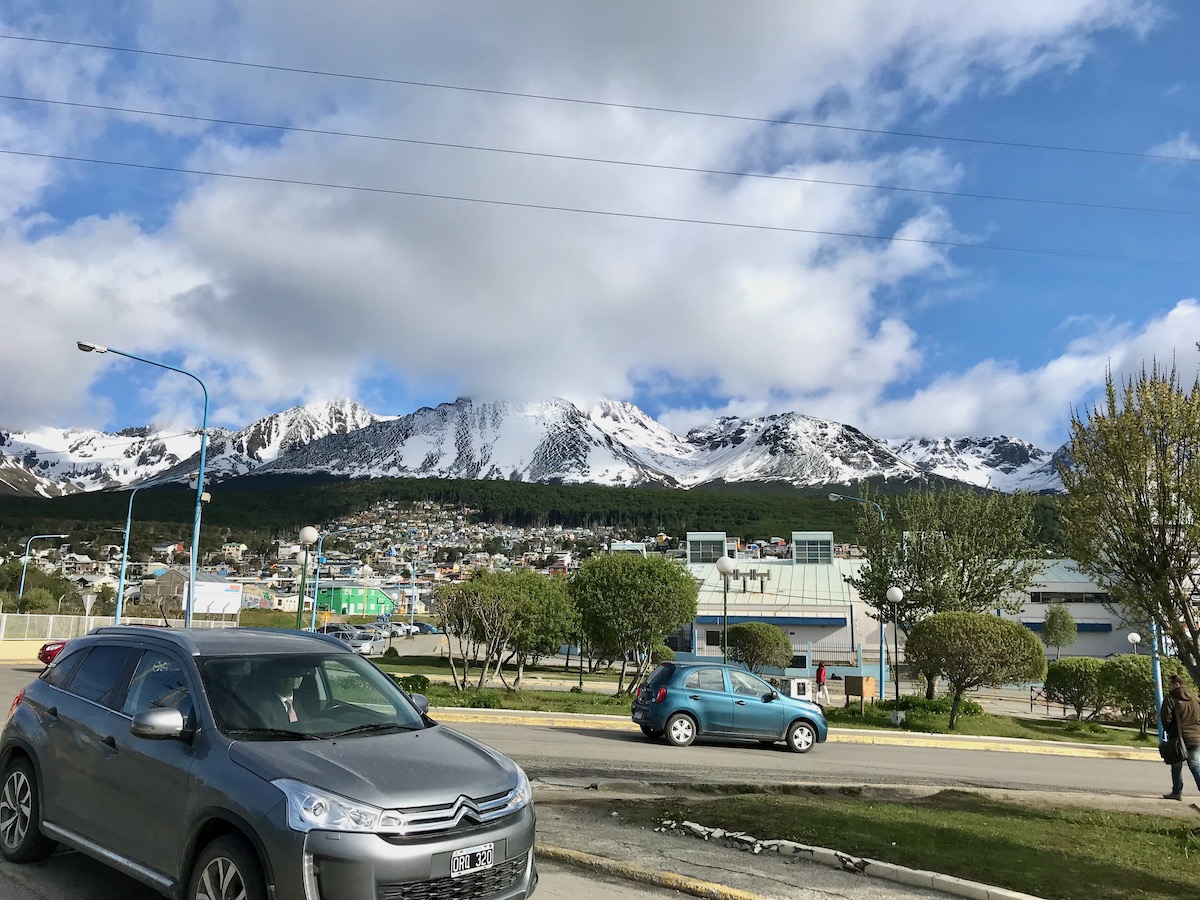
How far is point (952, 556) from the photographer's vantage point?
31562 millimetres

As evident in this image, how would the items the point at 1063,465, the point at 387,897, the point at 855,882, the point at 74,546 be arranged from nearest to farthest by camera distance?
the point at 387,897 → the point at 855,882 → the point at 1063,465 → the point at 74,546

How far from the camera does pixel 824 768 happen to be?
14.1 m

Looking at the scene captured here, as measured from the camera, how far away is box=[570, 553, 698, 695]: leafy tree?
29156mm

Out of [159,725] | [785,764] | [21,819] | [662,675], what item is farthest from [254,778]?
[662,675]

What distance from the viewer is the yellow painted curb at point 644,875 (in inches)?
227

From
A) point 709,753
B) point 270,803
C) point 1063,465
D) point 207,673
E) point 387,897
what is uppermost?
point 1063,465

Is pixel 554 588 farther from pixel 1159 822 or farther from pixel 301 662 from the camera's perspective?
pixel 301 662

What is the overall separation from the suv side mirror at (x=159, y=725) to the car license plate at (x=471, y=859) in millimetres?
1728

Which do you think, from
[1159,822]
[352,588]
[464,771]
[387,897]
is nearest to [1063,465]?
[1159,822]

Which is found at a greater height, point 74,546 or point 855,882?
point 74,546

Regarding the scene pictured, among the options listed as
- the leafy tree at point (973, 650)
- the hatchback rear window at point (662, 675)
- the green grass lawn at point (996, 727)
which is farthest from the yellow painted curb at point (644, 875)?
the leafy tree at point (973, 650)

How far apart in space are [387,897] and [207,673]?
1.89 metres

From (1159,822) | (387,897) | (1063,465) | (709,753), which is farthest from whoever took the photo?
(709,753)

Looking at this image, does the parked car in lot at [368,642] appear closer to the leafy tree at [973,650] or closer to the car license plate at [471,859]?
the leafy tree at [973,650]
